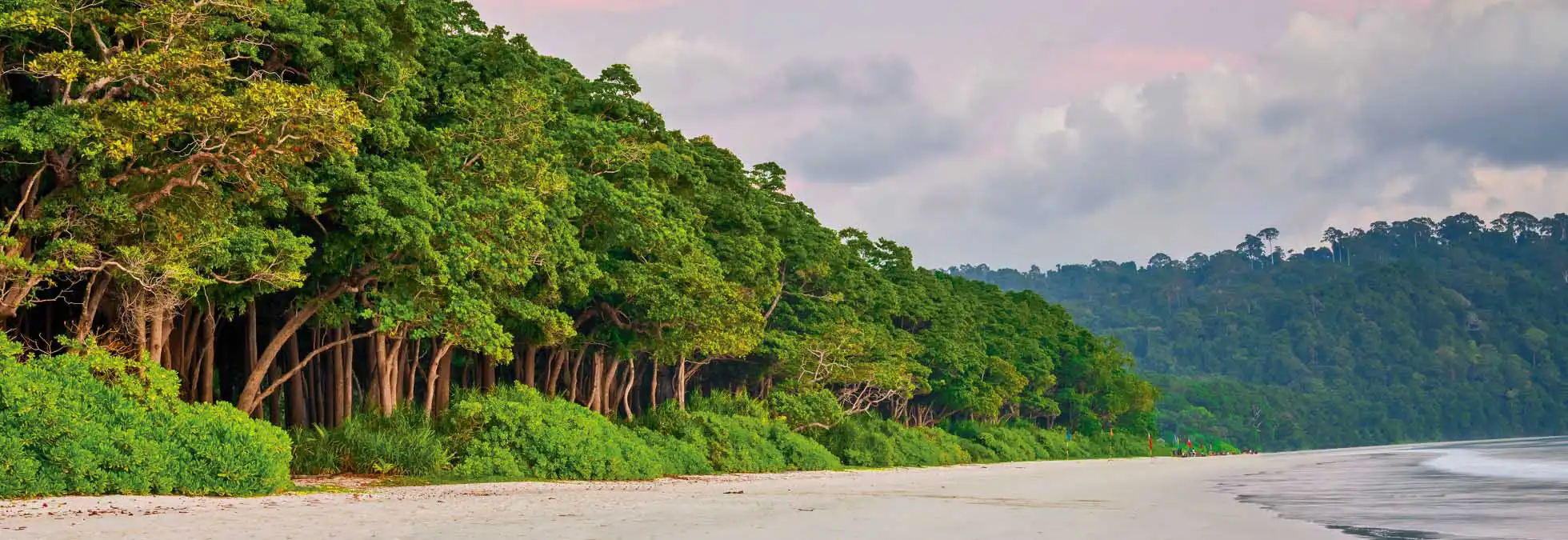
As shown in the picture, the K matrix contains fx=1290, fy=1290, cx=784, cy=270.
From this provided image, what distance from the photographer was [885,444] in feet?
174

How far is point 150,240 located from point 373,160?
5344 millimetres

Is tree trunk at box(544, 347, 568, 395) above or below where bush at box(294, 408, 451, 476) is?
above

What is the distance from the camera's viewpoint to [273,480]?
775 inches

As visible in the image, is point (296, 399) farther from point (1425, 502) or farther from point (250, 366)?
point (1425, 502)

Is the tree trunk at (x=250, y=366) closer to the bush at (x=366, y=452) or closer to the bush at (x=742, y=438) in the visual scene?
the bush at (x=366, y=452)

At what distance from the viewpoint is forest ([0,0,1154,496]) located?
1912cm

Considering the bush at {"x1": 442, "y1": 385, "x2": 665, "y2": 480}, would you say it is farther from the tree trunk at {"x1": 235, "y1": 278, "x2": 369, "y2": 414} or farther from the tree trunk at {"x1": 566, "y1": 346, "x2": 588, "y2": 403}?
the tree trunk at {"x1": 566, "y1": 346, "x2": 588, "y2": 403}

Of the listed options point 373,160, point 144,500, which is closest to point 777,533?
point 144,500

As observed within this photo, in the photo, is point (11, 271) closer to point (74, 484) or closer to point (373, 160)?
point (74, 484)

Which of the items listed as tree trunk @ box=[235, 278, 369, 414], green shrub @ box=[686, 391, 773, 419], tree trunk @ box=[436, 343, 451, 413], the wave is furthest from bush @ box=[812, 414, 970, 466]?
tree trunk @ box=[235, 278, 369, 414]

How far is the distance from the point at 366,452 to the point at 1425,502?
19.4m

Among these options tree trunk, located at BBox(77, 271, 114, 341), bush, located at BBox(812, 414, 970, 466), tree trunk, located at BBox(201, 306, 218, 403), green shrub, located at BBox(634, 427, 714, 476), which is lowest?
bush, located at BBox(812, 414, 970, 466)

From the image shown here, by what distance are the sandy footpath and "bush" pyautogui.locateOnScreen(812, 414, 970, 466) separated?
86.8ft

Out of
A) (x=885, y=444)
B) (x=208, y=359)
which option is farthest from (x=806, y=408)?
(x=208, y=359)
